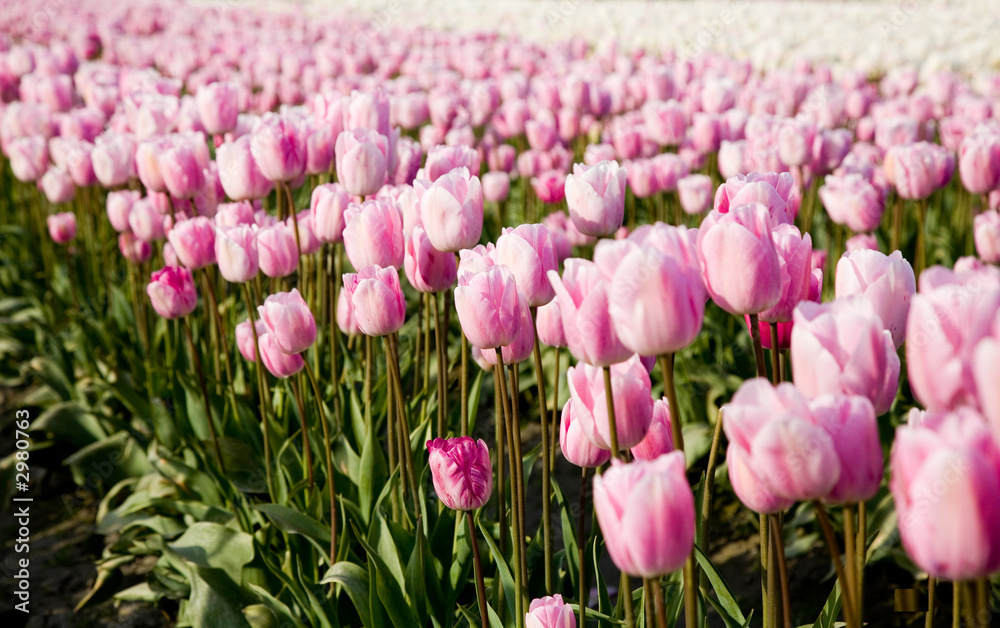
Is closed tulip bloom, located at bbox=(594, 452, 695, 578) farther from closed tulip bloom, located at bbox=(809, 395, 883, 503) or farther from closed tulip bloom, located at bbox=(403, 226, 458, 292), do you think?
closed tulip bloom, located at bbox=(403, 226, 458, 292)

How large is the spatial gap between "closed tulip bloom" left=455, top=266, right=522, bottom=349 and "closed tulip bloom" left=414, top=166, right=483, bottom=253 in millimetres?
303

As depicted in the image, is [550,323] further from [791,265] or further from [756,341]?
[791,265]

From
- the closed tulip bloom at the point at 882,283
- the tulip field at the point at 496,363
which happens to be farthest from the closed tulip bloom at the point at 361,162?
the closed tulip bloom at the point at 882,283

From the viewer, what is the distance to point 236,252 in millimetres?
2074

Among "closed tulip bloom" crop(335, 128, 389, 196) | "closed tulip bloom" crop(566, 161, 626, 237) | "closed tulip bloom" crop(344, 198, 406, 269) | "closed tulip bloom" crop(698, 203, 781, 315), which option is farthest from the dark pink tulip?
"closed tulip bloom" crop(698, 203, 781, 315)

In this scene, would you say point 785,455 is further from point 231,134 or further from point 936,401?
point 231,134

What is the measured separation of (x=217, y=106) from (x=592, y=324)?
7.42ft

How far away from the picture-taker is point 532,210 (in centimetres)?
457

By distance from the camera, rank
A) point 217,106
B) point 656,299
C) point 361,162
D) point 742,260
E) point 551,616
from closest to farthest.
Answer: point 656,299 → point 742,260 → point 551,616 → point 361,162 → point 217,106

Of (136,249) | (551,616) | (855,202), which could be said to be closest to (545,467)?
(551,616)

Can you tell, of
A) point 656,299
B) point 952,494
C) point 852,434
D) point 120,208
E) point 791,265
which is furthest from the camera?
point 120,208

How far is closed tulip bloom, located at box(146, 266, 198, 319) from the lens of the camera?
7.84 ft

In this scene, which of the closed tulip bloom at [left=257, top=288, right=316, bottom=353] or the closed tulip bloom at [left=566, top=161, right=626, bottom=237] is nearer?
the closed tulip bloom at [left=566, top=161, right=626, bottom=237]

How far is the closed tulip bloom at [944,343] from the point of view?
72cm
